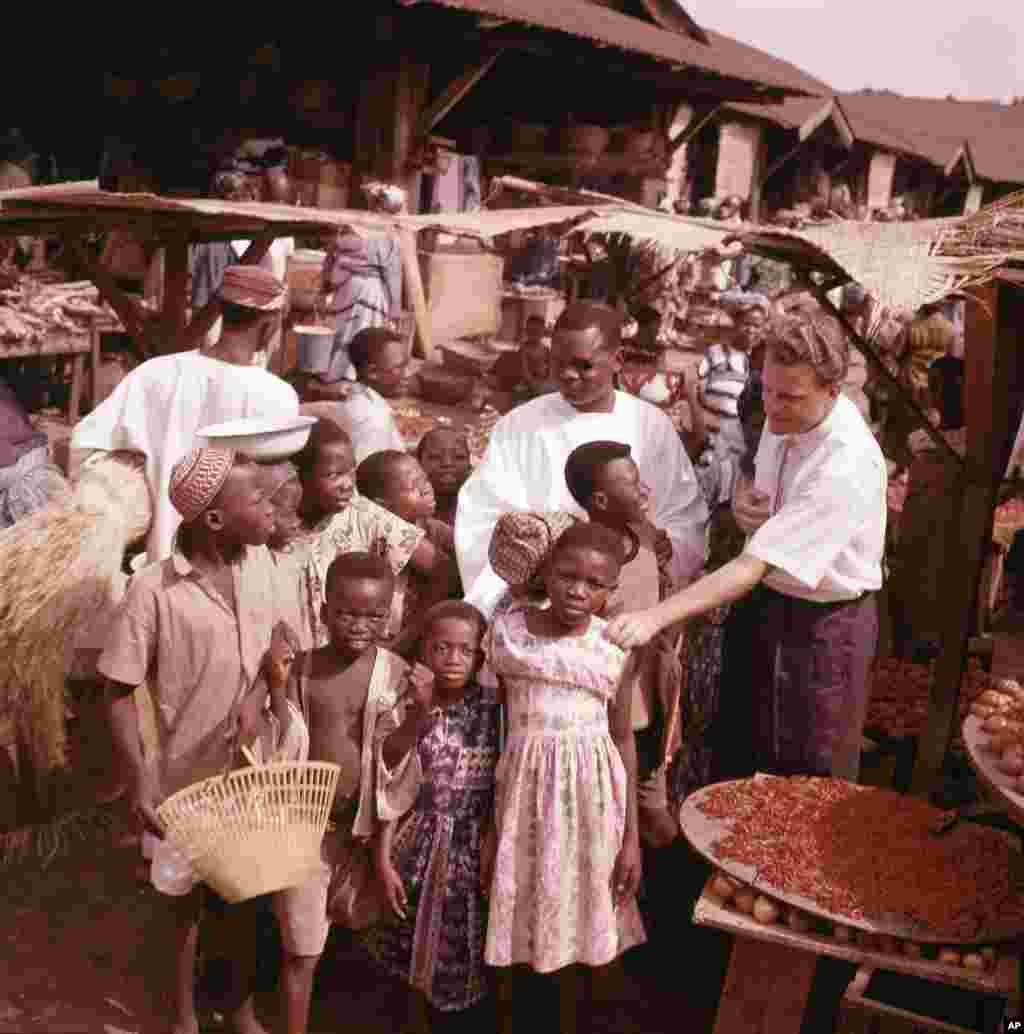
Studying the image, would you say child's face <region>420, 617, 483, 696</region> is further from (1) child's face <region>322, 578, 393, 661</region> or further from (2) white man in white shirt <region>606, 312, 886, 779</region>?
(2) white man in white shirt <region>606, 312, 886, 779</region>

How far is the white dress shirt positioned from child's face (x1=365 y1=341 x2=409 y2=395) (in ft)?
6.27

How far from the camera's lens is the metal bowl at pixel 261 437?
10.5 ft

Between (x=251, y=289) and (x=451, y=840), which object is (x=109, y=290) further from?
(x=451, y=840)

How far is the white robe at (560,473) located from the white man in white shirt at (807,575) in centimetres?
36

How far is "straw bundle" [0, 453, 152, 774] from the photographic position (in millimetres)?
3898

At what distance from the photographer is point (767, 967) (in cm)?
317

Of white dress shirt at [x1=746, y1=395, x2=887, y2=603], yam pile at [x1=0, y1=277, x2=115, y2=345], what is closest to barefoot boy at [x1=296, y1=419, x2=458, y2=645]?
white dress shirt at [x1=746, y1=395, x2=887, y2=603]

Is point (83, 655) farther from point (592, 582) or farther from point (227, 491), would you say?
point (592, 582)

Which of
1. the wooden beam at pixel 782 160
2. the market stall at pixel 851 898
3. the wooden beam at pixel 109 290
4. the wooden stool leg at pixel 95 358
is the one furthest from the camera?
the wooden beam at pixel 782 160

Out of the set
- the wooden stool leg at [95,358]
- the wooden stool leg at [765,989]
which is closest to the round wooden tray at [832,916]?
the wooden stool leg at [765,989]

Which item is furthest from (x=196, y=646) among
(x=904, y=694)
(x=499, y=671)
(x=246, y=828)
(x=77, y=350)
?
(x=77, y=350)

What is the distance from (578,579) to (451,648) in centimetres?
38

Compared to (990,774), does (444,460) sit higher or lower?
higher

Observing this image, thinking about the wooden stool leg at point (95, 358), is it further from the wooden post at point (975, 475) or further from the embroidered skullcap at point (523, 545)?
the embroidered skullcap at point (523, 545)
